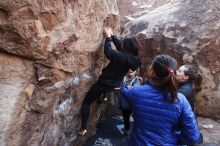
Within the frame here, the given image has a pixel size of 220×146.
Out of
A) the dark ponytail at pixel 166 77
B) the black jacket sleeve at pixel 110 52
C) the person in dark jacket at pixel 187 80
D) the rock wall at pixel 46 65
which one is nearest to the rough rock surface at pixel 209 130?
the person in dark jacket at pixel 187 80

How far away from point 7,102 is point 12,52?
0.57 meters

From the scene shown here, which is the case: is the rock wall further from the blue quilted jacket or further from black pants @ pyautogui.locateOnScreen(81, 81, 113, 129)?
the blue quilted jacket

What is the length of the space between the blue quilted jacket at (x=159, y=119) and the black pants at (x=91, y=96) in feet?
5.48

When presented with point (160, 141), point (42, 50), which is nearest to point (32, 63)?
point (42, 50)

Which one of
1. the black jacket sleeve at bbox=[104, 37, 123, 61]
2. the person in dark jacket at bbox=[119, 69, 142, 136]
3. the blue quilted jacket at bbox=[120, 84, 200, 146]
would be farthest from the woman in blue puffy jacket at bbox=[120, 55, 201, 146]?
the person in dark jacket at bbox=[119, 69, 142, 136]

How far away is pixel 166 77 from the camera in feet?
9.34

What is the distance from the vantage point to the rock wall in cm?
368

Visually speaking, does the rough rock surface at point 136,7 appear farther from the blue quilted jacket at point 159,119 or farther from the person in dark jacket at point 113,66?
the blue quilted jacket at point 159,119

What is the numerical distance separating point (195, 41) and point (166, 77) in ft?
11.6

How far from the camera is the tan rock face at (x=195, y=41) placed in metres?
6.05

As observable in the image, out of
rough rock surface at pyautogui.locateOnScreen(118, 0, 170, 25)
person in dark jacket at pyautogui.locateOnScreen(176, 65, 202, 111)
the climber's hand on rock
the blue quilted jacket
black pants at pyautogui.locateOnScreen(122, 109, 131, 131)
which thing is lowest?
black pants at pyautogui.locateOnScreen(122, 109, 131, 131)

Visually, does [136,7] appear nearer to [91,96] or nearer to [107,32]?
[107,32]

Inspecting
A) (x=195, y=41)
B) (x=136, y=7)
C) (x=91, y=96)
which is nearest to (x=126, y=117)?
(x=91, y=96)

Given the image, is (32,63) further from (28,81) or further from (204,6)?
(204,6)
